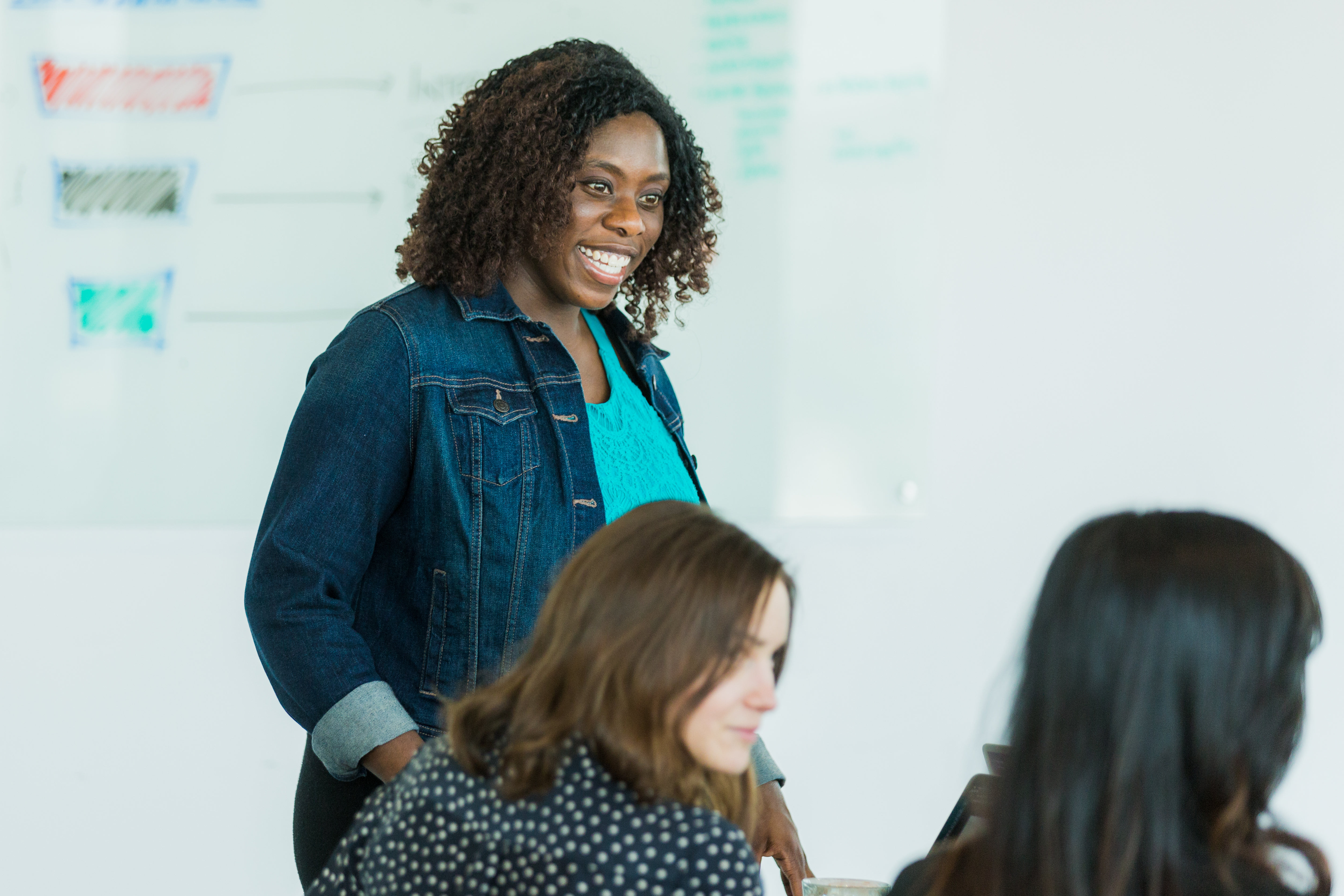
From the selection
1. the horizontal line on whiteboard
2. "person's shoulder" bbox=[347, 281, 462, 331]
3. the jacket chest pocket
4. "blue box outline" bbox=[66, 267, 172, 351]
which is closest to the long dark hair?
the jacket chest pocket

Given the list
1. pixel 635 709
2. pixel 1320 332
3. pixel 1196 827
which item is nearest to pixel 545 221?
pixel 635 709

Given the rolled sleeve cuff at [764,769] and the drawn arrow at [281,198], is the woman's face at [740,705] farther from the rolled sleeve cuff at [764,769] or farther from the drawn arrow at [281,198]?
the drawn arrow at [281,198]

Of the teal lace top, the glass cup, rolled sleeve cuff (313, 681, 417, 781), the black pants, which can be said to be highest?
the teal lace top

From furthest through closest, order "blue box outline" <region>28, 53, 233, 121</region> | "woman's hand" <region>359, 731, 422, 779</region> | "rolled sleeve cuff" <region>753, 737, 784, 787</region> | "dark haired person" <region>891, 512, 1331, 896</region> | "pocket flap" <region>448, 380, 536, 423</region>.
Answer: "blue box outline" <region>28, 53, 233, 121</region> < "rolled sleeve cuff" <region>753, 737, 784, 787</region> < "pocket flap" <region>448, 380, 536, 423</region> < "woman's hand" <region>359, 731, 422, 779</region> < "dark haired person" <region>891, 512, 1331, 896</region>

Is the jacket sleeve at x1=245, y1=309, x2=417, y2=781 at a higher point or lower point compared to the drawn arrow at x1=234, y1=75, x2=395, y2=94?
lower

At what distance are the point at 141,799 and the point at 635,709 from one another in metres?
1.65

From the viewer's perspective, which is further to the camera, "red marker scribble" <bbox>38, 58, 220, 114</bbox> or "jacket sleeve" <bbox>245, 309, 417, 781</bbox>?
"red marker scribble" <bbox>38, 58, 220, 114</bbox>

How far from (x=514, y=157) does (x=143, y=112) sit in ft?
3.44

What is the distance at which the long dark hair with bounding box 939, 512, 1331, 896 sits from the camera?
0.82m

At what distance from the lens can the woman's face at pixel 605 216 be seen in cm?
141

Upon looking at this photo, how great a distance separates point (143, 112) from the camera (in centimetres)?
211

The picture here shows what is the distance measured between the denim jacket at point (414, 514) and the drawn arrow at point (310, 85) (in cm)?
89

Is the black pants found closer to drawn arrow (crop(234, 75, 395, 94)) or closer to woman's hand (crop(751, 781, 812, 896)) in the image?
woman's hand (crop(751, 781, 812, 896))

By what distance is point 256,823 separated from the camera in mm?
2238
